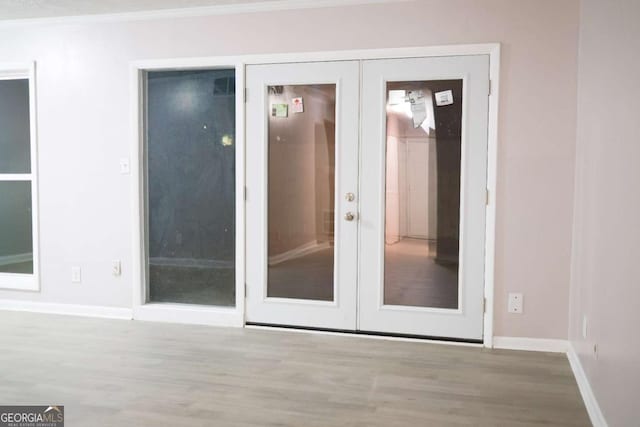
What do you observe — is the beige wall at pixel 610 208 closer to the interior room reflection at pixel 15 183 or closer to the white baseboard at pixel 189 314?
the white baseboard at pixel 189 314

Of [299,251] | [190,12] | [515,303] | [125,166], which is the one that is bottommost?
[515,303]

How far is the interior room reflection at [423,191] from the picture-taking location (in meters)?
3.93

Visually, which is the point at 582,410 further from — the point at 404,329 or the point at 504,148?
the point at 504,148

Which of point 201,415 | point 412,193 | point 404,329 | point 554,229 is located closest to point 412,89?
point 412,193

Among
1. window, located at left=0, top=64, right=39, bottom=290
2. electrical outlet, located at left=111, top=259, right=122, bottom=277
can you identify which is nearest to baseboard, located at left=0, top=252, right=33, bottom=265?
window, located at left=0, top=64, right=39, bottom=290

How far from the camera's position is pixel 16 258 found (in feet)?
16.6

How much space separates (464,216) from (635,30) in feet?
6.26

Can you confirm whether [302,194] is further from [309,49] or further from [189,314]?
[189,314]

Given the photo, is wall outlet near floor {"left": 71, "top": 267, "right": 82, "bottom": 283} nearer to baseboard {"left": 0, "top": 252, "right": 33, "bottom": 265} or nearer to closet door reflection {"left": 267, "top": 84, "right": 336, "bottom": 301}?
baseboard {"left": 0, "top": 252, "right": 33, "bottom": 265}

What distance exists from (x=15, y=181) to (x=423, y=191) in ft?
12.1

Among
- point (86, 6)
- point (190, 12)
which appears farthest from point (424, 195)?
point (86, 6)

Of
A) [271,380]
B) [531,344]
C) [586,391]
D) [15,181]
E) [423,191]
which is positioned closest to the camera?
[586,391]

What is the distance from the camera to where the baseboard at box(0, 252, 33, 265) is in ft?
16.6

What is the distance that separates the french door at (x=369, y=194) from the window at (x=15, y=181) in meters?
2.21
